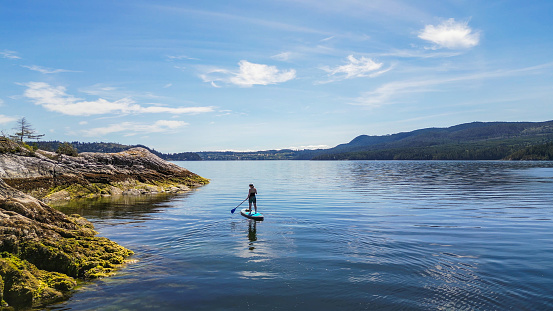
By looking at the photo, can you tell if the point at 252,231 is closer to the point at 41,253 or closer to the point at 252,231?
the point at 252,231

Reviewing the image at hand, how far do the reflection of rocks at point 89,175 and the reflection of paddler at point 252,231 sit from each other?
25.0m

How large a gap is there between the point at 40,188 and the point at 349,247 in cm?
3609

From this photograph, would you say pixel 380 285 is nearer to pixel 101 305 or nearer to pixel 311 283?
pixel 311 283

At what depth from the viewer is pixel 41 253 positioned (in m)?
12.1

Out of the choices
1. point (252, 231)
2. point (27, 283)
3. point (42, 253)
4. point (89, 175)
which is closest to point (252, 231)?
point (252, 231)

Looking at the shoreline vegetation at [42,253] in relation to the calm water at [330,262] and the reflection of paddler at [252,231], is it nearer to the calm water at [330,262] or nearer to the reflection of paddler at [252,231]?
the calm water at [330,262]

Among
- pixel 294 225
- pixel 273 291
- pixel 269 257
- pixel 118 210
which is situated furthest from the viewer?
pixel 118 210

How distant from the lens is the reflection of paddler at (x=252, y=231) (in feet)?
65.6

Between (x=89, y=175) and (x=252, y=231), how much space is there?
32.8 metres

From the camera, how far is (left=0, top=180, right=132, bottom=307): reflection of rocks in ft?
34.1

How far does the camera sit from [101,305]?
407 inches

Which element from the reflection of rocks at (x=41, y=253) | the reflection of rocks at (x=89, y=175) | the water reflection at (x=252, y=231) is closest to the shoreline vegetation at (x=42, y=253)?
the reflection of rocks at (x=41, y=253)

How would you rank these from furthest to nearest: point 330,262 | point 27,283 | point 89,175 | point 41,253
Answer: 1. point 89,175
2. point 330,262
3. point 41,253
4. point 27,283

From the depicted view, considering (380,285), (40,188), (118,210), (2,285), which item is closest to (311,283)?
(380,285)
